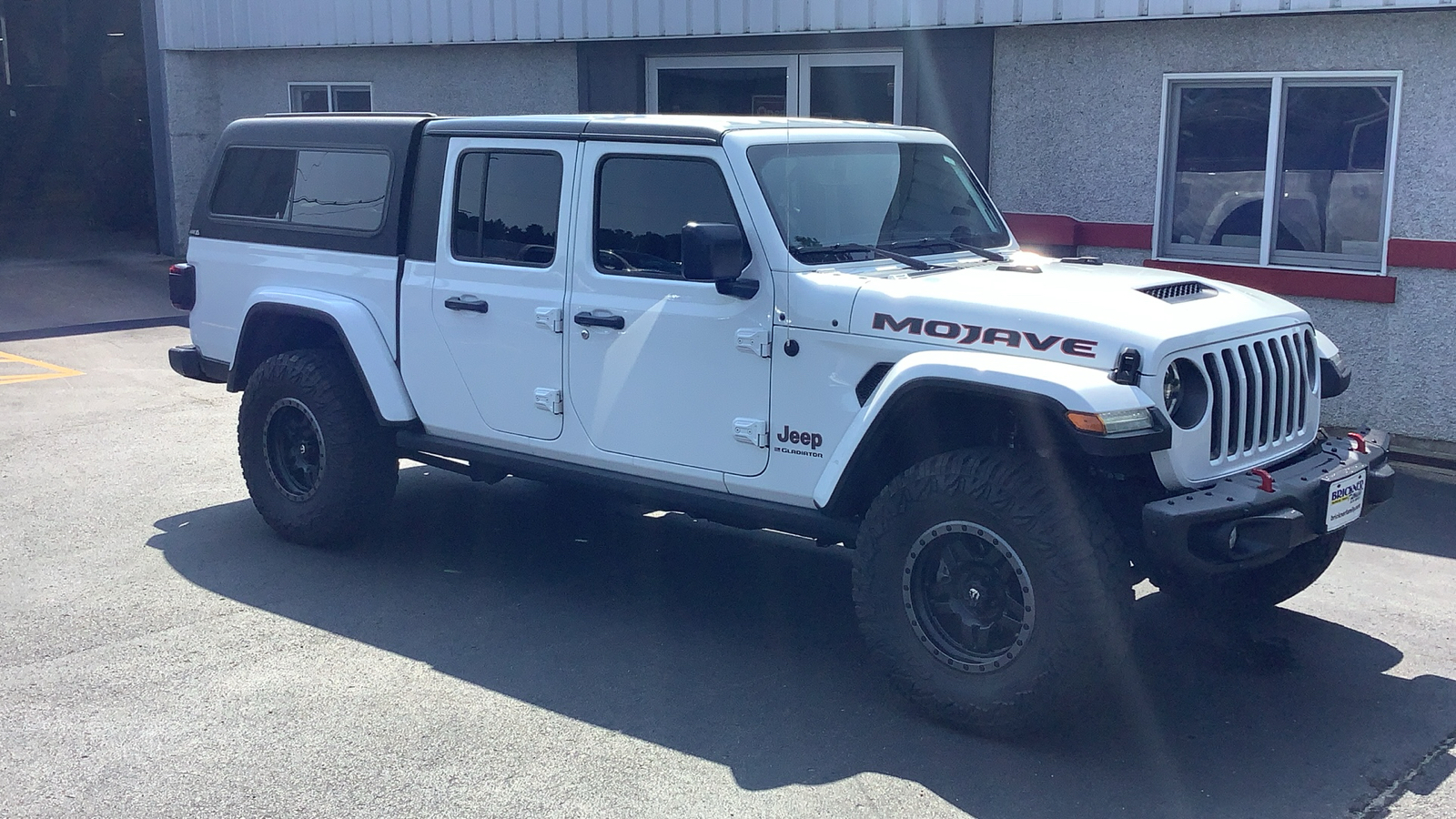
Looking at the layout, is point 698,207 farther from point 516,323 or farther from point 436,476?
point 436,476

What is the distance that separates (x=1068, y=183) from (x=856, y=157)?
4.50 meters

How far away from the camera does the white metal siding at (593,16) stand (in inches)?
345

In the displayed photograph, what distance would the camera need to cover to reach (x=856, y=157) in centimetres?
549

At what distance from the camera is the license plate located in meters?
4.56

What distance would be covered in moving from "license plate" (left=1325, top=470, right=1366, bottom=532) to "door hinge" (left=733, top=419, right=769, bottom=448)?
6.40ft

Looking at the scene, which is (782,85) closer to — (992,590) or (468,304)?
(468,304)

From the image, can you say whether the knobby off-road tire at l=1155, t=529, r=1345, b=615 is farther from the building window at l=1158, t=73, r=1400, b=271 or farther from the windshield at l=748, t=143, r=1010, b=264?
the building window at l=1158, t=73, r=1400, b=271

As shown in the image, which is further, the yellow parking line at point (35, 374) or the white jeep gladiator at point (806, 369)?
the yellow parking line at point (35, 374)

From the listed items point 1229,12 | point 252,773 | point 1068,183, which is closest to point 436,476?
point 252,773

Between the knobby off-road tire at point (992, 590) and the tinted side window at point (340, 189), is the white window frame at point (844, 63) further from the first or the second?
the knobby off-road tire at point (992, 590)

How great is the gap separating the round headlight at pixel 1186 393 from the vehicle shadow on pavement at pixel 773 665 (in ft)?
3.56

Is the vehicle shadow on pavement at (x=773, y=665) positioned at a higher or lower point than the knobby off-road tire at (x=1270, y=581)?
lower

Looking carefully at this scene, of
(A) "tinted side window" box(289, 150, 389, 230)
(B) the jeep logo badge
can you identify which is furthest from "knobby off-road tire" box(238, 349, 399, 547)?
(B) the jeep logo badge

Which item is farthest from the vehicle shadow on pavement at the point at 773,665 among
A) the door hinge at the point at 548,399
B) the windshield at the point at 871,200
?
the windshield at the point at 871,200
